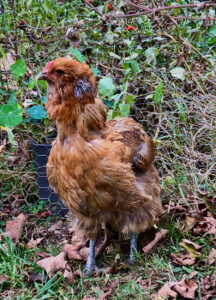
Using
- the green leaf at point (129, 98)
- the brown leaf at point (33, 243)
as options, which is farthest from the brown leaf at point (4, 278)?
the green leaf at point (129, 98)

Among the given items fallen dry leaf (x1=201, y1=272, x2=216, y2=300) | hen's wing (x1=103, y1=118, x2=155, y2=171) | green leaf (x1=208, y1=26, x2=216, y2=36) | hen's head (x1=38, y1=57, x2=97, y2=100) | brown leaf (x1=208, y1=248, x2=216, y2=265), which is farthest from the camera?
green leaf (x1=208, y1=26, x2=216, y2=36)

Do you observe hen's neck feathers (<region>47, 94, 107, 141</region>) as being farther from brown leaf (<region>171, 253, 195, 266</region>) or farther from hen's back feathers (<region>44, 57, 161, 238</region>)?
brown leaf (<region>171, 253, 195, 266</region>)

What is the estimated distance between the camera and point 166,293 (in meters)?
2.32

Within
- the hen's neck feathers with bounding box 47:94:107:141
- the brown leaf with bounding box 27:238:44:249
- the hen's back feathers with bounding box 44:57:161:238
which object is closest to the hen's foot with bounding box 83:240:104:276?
the hen's back feathers with bounding box 44:57:161:238

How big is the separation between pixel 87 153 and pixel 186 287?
0.91 meters

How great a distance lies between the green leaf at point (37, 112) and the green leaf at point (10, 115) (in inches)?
6.6

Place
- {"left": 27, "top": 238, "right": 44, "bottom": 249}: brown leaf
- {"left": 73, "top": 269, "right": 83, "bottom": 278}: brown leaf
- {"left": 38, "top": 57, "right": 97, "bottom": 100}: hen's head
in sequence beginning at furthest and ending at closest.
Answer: {"left": 27, "top": 238, "right": 44, "bottom": 249}: brown leaf, {"left": 73, "top": 269, "right": 83, "bottom": 278}: brown leaf, {"left": 38, "top": 57, "right": 97, "bottom": 100}: hen's head

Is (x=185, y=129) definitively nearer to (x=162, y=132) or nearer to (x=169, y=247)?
(x=162, y=132)

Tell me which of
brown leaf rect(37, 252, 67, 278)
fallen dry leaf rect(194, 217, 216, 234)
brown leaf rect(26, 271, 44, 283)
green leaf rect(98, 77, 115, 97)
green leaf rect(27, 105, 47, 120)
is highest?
green leaf rect(98, 77, 115, 97)

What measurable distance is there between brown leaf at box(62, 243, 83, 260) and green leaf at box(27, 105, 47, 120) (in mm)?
942

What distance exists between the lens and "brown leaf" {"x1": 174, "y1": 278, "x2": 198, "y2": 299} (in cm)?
230

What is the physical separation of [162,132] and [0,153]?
1.30 metres

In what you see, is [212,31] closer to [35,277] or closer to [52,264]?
[52,264]

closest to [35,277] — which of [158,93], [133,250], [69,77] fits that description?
[133,250]
